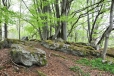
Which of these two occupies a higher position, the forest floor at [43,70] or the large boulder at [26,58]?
the large boulder at [26,58]

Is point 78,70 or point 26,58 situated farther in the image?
point 78,70

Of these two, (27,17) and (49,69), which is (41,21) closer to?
(27,17)

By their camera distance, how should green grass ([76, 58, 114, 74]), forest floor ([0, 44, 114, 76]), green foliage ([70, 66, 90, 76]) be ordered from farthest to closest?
green grass ([76, 58, 114, 74]) → green foliage ([70, 66, 90, 76]) → forest floor ([0, 44, 114, 76])

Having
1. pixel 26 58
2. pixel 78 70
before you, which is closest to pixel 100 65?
pixel 78 70

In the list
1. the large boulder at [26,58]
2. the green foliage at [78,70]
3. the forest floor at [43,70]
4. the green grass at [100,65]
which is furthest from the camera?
the green grass at [100,65]

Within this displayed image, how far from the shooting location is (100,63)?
8.14m

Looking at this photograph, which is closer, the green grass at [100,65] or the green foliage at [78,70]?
the green foliage at [78,70]

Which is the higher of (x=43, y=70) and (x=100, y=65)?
(x=43, y=70)

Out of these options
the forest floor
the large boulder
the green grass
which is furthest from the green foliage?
Answer: the large boulder

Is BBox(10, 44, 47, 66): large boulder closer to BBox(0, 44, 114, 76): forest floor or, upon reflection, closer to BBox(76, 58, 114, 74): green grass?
BBox(0, 44, 114, 76): forest floor

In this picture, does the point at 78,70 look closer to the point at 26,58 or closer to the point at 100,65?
the point at 100,65

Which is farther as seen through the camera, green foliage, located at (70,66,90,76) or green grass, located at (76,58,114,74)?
green grass, located at (76,58,114,74)

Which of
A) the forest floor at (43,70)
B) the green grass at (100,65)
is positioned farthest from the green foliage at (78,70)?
the green grass at (100,65)

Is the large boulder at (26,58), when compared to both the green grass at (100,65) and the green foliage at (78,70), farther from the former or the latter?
the green grass at (100,65)
